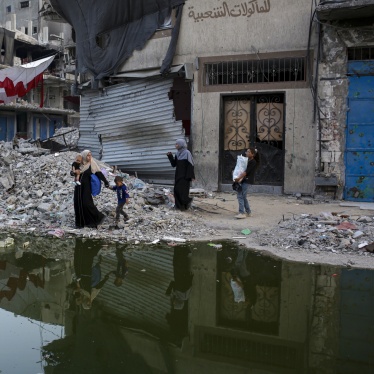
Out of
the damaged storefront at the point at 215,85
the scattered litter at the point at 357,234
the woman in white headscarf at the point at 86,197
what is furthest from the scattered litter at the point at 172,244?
the damaged storefront at the point at 215,85

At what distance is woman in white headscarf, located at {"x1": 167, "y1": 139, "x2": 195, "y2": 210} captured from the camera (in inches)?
390

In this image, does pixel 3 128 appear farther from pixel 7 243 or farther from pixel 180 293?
pixel 180 293

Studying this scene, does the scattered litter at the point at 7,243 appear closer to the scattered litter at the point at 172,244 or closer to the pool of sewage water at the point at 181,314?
the pool of sewage water at the point at 181,314

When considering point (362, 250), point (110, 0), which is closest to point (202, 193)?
point (362, 250)

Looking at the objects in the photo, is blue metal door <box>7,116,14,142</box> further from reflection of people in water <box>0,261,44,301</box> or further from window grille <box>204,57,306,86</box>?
reflection of people in water <box>0,261,44,301</box>

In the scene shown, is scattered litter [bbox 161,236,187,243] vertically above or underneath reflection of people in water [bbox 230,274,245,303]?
above

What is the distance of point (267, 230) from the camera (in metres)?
8.39

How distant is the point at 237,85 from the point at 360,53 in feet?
9.99

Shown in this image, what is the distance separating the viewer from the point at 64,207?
9.84 meters

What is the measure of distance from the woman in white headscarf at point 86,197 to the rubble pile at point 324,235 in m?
2.93

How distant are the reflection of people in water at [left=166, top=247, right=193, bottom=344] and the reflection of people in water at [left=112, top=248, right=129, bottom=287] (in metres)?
0.63

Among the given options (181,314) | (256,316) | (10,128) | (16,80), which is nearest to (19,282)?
(181,314)

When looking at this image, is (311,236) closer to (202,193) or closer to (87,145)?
(202,193)

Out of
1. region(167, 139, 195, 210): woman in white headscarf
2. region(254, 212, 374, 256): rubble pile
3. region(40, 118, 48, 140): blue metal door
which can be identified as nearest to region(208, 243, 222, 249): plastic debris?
region(254, 212, 374, 256): rubble pile
